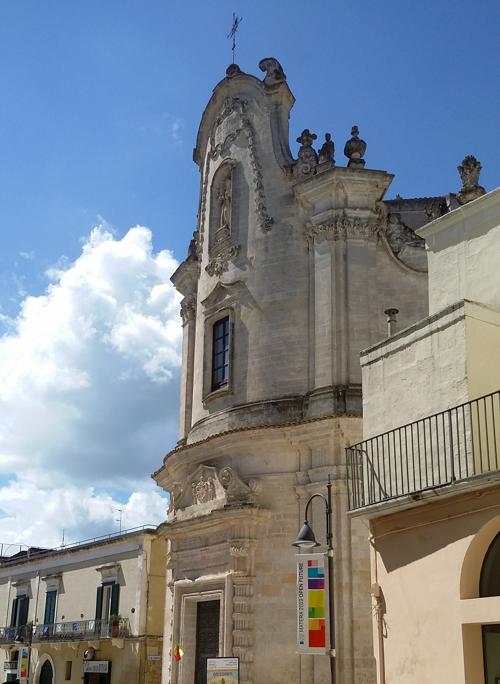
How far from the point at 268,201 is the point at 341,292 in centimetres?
366

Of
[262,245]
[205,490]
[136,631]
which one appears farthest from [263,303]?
[136,631]

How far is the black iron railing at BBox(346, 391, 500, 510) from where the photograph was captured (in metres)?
11.5

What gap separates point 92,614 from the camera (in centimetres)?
3409

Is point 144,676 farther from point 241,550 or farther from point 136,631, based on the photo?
point 241,550

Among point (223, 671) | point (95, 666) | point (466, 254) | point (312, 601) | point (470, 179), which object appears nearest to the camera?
point (466, 254)

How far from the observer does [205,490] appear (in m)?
22.8

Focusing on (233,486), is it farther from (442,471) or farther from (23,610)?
(23,610)

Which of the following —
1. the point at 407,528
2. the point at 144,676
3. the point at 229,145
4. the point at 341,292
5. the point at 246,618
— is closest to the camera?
the point at 407,528

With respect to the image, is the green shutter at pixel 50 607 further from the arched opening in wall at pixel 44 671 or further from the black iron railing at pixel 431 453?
the black iron railing at pixel 431 453

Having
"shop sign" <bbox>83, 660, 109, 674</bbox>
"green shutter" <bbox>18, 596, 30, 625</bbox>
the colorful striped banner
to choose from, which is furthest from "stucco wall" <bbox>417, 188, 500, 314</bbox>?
"green shutter" <bbox>18, 596, 30, 625</bbox>

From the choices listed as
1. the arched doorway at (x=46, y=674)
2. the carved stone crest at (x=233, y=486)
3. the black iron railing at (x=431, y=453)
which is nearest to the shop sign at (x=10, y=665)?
the arched doorway at (x=46, y=674)

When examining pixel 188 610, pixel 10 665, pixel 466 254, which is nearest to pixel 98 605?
pixel 10 665

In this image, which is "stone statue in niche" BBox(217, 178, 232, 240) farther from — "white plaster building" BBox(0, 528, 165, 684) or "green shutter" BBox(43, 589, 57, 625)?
"green shutter" BBox(43, 589, 57, 625)

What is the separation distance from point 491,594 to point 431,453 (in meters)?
1.94
